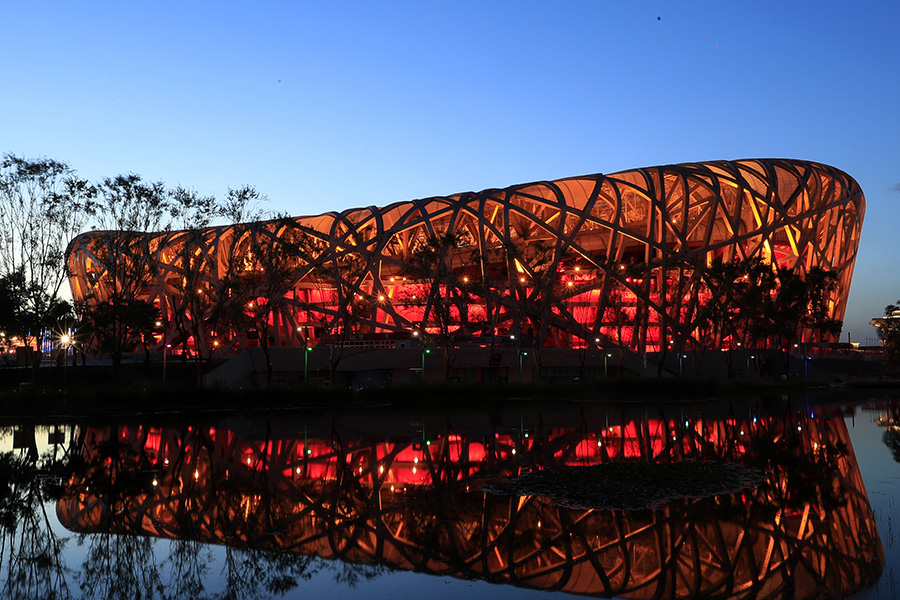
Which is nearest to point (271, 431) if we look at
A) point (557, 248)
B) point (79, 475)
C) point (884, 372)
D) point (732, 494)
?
point (79, 475)

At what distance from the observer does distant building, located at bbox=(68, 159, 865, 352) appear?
2071 inches

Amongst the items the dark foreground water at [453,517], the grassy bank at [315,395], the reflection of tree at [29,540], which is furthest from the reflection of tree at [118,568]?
the grassy bank at [315,395]

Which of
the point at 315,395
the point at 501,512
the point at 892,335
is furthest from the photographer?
the point at 892,335

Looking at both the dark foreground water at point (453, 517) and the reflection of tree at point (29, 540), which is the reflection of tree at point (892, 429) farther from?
the reflection of tree at point (29, 540)

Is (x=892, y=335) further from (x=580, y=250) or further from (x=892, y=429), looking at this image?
(x=892, y=429)

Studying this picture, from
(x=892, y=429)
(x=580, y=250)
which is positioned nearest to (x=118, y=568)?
(x=892, y=429)

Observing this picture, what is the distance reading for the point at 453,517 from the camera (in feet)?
A: 33.3

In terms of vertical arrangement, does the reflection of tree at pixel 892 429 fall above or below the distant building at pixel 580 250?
below

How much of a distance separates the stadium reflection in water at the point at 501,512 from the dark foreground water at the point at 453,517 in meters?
0.04

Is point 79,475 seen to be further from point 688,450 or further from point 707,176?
point 707,176

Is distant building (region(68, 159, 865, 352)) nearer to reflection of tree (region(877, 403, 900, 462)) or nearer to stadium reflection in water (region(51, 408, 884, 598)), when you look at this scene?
reflection of tree (region(877, 403, 900, 462))

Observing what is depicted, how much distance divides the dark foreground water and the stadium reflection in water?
4 cm

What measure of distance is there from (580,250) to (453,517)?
159 feet

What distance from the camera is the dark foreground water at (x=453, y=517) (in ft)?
24.6
